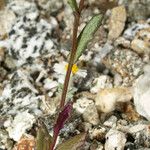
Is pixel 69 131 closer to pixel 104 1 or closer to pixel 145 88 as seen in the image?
pixel 145 88

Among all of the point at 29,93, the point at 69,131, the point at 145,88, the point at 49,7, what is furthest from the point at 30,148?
the point at 49,7

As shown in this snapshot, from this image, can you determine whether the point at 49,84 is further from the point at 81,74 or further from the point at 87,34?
the point at 87,34

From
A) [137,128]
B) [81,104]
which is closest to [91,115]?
[81,104]

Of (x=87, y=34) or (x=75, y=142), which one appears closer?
(x=87, y=34)

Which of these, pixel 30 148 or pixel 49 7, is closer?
pixel 30 148

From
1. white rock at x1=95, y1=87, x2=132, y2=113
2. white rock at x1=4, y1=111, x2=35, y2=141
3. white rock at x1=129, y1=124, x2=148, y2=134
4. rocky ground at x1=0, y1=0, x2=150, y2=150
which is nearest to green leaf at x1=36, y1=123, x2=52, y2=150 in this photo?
rocky ground at x1=0, y1=0, x2=150, y2=150

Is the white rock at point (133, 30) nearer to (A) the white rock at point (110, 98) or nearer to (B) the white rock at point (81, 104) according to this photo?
(A) the white rock at point (110, 98)

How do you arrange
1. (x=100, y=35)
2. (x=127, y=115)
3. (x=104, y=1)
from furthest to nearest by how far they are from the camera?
1. (x=104, y=1)
2. (x=100, y=35)
3. (x=127, y=115)

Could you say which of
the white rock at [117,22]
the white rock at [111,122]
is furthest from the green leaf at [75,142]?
the white rock at [117,22]
